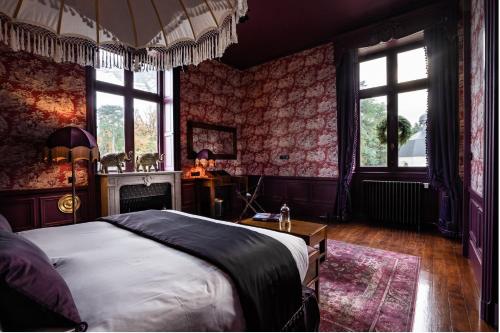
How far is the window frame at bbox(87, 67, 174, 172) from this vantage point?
12.5ft

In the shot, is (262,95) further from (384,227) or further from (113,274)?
(113,274)

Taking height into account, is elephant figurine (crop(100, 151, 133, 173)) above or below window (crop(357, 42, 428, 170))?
below

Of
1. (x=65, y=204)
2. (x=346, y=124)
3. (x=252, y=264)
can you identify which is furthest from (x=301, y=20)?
(x=65, y=204)

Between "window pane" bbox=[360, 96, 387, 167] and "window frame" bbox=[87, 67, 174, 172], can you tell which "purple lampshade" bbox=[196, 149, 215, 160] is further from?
"window pane" bbox=[360, 96, 387, 167]

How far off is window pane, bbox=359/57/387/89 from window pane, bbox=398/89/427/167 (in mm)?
474

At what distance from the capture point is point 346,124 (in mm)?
4520

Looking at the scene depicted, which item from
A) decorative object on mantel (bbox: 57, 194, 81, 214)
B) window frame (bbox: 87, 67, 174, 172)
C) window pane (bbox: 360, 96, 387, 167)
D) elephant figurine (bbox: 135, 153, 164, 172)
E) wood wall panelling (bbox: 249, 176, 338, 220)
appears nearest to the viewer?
decorative object on mantel (bbox: 57, 194, 81, 214)

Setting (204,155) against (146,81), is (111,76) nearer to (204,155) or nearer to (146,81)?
(146,81)

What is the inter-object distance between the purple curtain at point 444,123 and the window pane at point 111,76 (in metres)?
5.02

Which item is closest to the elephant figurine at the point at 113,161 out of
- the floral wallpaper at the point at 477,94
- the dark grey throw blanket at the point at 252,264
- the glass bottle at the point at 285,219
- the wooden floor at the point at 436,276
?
the dark grey throw blanket at the point at 252,264

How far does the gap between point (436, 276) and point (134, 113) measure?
4887mm

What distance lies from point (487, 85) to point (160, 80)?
15.7ft

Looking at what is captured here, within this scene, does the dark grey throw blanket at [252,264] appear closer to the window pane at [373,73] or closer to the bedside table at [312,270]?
the bedside table at [312,270]

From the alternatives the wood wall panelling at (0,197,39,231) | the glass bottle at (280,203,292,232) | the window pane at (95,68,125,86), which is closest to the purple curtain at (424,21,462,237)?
the glass bottle at (280,203,292,232)
